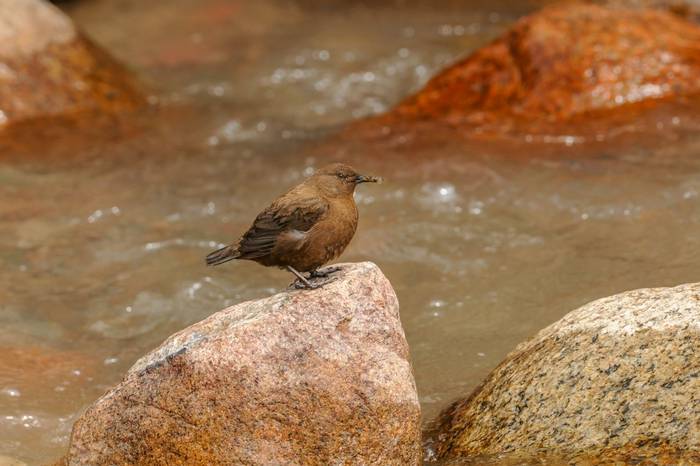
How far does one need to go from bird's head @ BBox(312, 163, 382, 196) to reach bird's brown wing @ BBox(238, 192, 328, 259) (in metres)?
0.09

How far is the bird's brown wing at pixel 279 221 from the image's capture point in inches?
186

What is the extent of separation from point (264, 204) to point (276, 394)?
426 centimetres

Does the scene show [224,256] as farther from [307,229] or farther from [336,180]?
[336,180]

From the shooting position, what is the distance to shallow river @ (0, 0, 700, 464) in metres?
6.31

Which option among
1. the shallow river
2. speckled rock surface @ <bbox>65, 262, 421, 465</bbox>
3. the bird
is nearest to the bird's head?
the bird

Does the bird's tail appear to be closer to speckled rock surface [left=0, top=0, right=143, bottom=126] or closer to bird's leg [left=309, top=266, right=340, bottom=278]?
bird's leg [left=309, top=266, right=340, bottom=278]

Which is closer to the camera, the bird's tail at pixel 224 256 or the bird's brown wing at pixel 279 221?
the bird's brown wing at pixel 279 221

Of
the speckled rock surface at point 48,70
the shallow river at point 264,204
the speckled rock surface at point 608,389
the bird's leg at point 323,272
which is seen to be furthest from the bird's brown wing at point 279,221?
the speckled rock surface at point 48,70

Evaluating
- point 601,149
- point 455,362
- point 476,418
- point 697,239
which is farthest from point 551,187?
point 476,418

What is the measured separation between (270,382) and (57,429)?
1.94 m

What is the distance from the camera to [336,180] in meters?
4.84

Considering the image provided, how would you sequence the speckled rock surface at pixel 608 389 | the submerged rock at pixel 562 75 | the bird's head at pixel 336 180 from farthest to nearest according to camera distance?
1. the submerged rock at pixel 562 75
2. the bird's head at pixel 336 180
3. the speckled rock surface at pixel 608 389

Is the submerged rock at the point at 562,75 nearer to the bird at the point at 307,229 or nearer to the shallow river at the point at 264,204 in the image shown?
the shallow river at the point at 264,204

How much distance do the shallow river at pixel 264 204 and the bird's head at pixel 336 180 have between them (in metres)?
Result: 1.36
